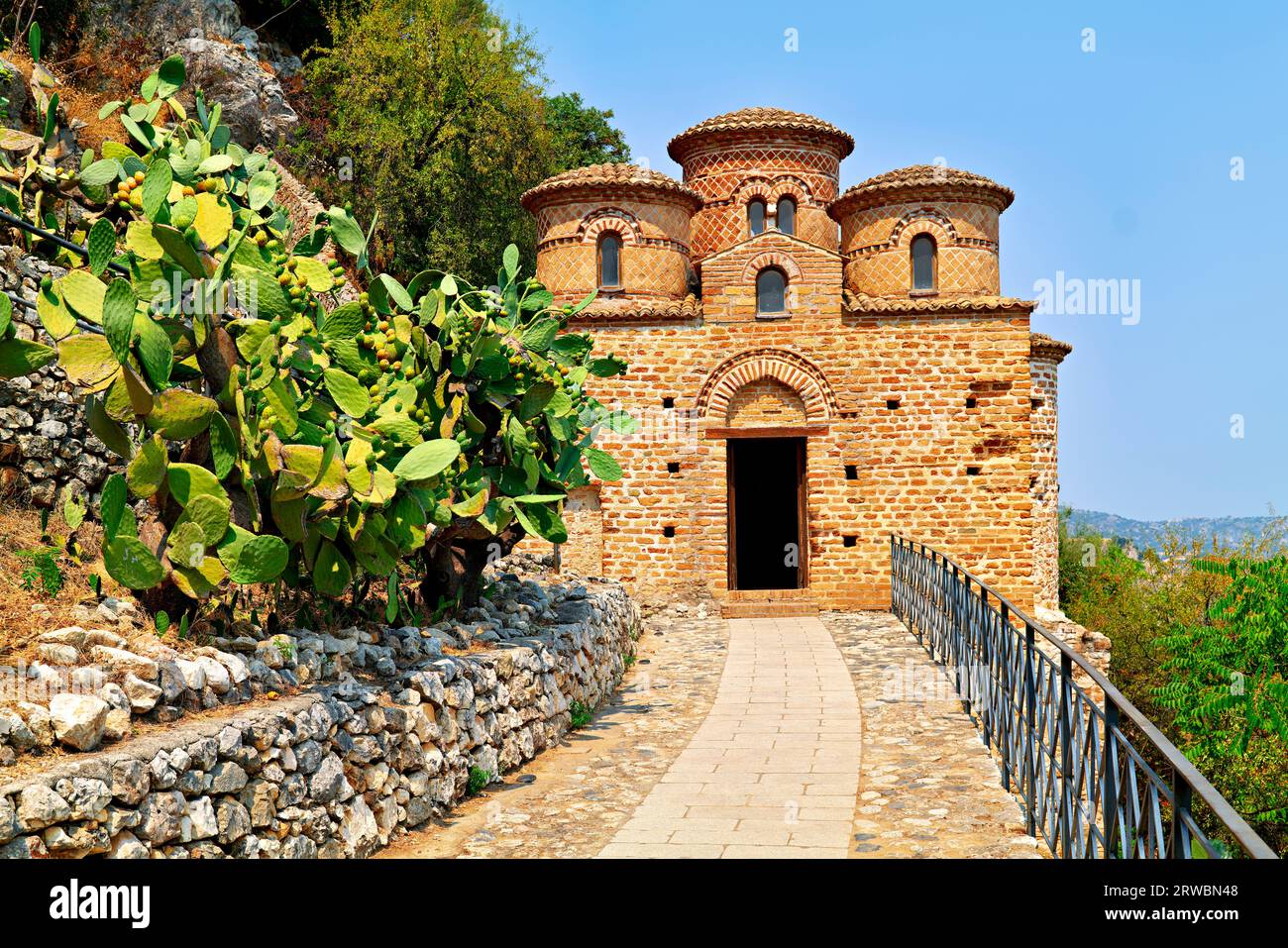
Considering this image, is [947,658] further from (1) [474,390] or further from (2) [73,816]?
(2) [73,816]

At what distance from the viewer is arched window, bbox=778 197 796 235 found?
18094 mm

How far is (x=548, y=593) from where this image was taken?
402 inches

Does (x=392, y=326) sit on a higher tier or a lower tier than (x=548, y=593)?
higher

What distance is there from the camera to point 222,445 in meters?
5.03

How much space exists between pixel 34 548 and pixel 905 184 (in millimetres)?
13205

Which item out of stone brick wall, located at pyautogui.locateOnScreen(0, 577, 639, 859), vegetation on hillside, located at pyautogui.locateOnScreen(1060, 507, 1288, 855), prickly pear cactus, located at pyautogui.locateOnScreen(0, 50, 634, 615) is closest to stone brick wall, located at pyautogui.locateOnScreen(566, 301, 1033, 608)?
vegetation on hillside, located at pyautogui.locateOnScreen(1060, 507, 1288, 855)

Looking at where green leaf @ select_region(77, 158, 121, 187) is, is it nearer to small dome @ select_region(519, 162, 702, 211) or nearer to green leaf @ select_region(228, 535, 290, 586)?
green leaf @ select_region(228, 535, 290, 586)

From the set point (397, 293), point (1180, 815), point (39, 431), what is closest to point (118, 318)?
point (397, 293)

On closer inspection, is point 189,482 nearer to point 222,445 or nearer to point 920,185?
point 222,445

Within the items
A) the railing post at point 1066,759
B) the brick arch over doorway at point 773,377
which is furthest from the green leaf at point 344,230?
the brick arch over doorway at point 773,377

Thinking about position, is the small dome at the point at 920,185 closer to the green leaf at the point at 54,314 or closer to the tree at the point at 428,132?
the tree at the point at 428,132

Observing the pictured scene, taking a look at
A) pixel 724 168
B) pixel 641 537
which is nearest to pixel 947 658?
pixel 641 537

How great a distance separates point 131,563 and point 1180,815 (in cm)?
428

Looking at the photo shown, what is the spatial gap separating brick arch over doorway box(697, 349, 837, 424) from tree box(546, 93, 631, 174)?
48.7ft
